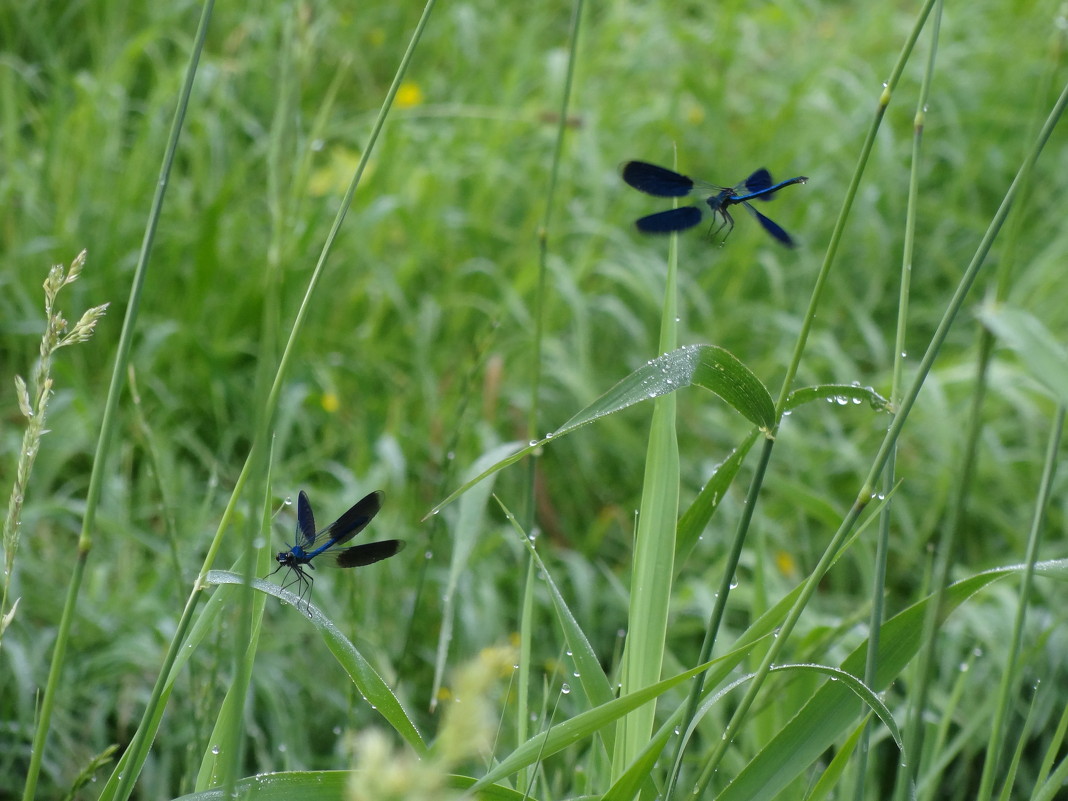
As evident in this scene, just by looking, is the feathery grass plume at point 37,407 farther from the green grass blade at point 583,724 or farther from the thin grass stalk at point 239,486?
the green grass blade at point 583,724

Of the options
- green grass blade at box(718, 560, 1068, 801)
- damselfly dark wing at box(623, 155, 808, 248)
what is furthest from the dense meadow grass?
damselfly dark wing at box(623, 155, 808, 248)

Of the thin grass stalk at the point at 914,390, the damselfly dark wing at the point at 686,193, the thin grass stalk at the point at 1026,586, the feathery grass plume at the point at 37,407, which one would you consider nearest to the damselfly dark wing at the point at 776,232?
the damselfly dark wing at the point at 686,193

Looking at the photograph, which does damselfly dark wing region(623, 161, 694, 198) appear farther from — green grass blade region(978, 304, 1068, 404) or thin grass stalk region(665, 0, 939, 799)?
green grass blade region(978, 304, 1068, 404)

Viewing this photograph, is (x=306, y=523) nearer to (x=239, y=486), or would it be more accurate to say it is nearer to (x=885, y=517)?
(x=239, y=486)

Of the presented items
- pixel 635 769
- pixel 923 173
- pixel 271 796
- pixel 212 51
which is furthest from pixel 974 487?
pixel 212 51

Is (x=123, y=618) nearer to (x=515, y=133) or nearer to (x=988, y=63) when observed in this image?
(x=515, y=133)

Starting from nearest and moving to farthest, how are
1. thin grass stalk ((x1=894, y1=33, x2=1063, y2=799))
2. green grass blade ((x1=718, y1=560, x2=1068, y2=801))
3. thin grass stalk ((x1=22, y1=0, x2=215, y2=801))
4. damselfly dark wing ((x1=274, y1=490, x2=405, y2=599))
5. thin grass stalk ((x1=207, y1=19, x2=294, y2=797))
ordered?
1. thin grass stalk ((x1=207, y1=19, x2=294, y2=797))
2. thin grass stalk ((x1=894, y1=33, x2=1063, y2=799))
3. thin grass stalk ((x1=22, y1=0, x2=215, y2=801))
4. green grass blade ((x1=718, y1=560, x2=1068, y2=801))
5. damselfly dark wing ((x1=274, y1=490, x2=405, y2=599))

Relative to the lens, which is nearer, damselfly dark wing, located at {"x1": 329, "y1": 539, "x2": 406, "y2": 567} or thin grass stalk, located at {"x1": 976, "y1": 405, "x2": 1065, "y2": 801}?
thin grass stalk, located at {"x1": 976, "y1": 405, "x2": 1065, "y2": 801}

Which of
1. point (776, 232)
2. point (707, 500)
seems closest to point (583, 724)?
point (707, 500)
